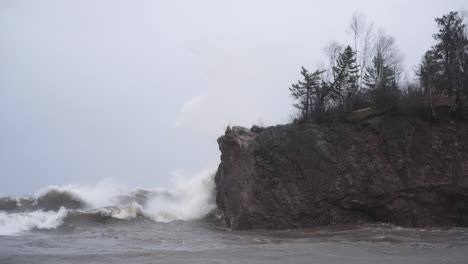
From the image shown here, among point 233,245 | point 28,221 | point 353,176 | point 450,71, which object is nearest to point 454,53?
point 450,71

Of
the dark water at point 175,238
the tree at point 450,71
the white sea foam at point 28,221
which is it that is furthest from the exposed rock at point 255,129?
the white sea foam at point 28,221

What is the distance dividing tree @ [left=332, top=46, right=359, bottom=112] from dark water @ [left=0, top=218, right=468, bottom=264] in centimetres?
1258

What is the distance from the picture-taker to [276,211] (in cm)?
2277

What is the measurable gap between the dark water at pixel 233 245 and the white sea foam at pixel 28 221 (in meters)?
1.10

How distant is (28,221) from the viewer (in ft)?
82.7

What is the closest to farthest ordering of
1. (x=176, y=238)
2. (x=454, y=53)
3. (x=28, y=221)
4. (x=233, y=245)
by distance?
(x=233, y=245)
(x=176, y=238)
(x=28, y=221)
(x=454, y=53)

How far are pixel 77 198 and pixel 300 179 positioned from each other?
18.2 meters

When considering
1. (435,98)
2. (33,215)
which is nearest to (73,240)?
(33,215)

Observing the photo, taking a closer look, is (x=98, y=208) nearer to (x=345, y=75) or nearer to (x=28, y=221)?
(x=28, y=221)

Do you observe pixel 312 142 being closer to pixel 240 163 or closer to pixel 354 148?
pixel 354 148

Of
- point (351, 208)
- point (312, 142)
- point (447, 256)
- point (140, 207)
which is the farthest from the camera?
point (140, 207)

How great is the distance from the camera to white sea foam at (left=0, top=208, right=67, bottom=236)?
24172 millimetres

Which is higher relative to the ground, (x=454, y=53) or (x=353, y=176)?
(x=454, y=53)

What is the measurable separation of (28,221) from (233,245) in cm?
1474
